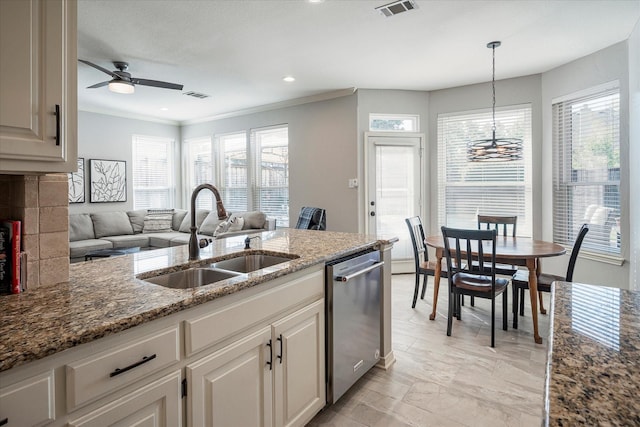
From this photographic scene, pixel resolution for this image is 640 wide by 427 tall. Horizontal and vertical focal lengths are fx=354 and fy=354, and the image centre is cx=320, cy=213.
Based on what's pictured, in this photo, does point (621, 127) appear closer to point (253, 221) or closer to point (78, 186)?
point (253, 221)

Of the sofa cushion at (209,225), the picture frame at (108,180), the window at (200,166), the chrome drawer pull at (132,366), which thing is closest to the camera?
the chrome drawer pull at (132,366)

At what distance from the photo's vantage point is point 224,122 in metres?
6.78

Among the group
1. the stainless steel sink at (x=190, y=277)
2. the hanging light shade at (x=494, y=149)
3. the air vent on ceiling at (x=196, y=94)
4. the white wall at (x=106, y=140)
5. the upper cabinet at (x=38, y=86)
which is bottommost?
the stainless steel sink at (x=190, y=277)

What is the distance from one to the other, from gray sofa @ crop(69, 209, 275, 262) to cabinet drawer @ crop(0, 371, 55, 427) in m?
4.09

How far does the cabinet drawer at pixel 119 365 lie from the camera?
3.02 feet

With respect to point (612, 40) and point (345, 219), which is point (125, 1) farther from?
point (612, 40)

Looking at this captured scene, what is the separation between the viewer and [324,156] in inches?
217

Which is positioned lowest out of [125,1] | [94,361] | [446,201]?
[94,361]

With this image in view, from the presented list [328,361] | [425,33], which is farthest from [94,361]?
[425,33]

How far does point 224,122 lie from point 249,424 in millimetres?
6128

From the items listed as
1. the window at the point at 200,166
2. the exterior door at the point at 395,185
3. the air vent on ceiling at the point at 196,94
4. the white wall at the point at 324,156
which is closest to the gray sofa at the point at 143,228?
the window at the point at 200,166

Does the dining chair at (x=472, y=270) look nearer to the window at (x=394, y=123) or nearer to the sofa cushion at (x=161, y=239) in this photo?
the window at (x=394, y=123)

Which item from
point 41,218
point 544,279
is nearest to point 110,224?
point 41,218

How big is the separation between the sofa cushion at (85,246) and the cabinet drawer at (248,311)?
4.39 m
